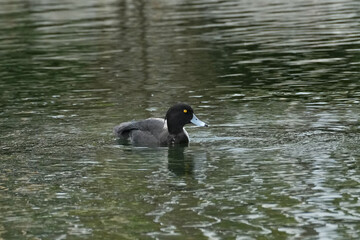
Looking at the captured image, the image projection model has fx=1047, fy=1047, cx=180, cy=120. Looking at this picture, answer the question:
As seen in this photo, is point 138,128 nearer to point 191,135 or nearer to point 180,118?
point 180,118

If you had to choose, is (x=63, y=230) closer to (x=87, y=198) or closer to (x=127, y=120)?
(x=87, y=198)

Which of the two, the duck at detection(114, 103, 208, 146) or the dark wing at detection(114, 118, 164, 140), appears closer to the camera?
the duck at detection(114, 103, 208, 146)

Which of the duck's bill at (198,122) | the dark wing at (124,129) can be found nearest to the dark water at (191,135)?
the dark wing at (124,129)

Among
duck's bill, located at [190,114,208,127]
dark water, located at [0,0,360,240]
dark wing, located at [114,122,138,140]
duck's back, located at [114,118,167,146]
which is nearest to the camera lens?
dark water, located at [0,0,360,240]

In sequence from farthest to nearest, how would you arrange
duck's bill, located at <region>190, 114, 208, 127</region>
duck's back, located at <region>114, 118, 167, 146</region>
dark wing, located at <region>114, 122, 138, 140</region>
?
dark wing, located at <region>114, 122, 138, 140</region>
duck's back, located at <region>114, 118, 167, 146</region>
duck's bill, located at <region>190, 114, 208, 127</region>

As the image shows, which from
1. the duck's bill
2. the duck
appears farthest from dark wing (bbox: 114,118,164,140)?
the duck's bill

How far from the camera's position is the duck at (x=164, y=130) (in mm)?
18094

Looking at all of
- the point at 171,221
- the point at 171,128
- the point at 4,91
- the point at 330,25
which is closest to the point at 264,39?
the point at 330,25

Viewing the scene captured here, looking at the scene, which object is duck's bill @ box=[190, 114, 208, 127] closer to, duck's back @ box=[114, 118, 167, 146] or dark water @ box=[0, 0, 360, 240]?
dark water @ box=[0, 0, 360, 240]

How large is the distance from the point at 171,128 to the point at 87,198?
Answer: 4.25 meters

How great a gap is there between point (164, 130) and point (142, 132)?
1.30ft

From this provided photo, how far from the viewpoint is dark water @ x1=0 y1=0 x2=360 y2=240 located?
12.7m

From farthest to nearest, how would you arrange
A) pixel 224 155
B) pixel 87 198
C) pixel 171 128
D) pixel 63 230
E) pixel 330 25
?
pixel 330 25
pixel 171 128
pixel 224 155
pixel 87 198
pixel 63 230

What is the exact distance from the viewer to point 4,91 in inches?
1012
